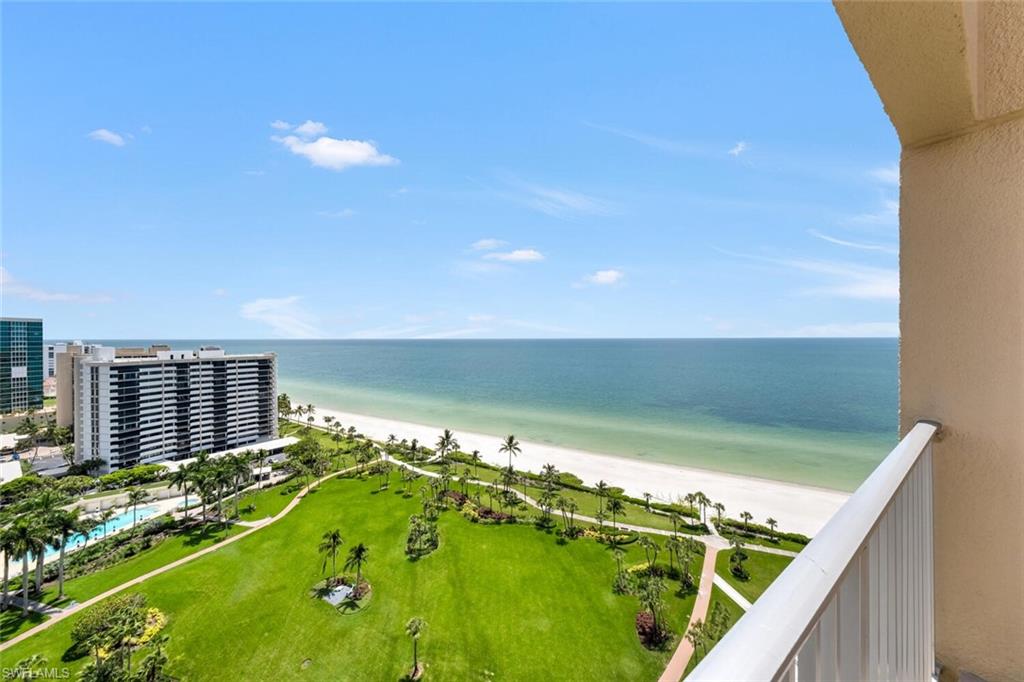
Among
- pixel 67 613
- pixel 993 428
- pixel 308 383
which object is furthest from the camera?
pixel 308 383

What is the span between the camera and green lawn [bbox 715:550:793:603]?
13267 mm

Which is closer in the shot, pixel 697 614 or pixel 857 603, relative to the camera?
pixel 857 603

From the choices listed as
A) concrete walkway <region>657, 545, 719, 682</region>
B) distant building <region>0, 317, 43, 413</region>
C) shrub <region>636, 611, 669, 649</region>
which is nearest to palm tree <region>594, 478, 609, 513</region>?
concrete walkway <region>657, 545, 719, 682</region>

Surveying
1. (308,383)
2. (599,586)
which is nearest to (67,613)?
(599,586)

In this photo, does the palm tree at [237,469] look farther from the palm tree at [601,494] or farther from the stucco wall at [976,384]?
the stucco wall at [976,384]

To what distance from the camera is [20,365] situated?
41.1 metres

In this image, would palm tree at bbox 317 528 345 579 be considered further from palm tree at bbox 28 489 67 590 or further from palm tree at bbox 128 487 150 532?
palm tree at bbox 128 487 150 532

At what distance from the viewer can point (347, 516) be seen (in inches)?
756

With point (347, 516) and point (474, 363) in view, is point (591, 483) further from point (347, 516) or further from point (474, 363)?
point (474, 363)

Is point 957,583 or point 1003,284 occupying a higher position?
point 1003,284

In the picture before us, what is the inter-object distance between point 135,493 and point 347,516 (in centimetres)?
1030

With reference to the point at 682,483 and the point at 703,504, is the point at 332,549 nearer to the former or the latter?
the point at 703,504

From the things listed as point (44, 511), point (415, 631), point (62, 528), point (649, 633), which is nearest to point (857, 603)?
point (415, 631)

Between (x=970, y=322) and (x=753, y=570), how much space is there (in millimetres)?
15877
